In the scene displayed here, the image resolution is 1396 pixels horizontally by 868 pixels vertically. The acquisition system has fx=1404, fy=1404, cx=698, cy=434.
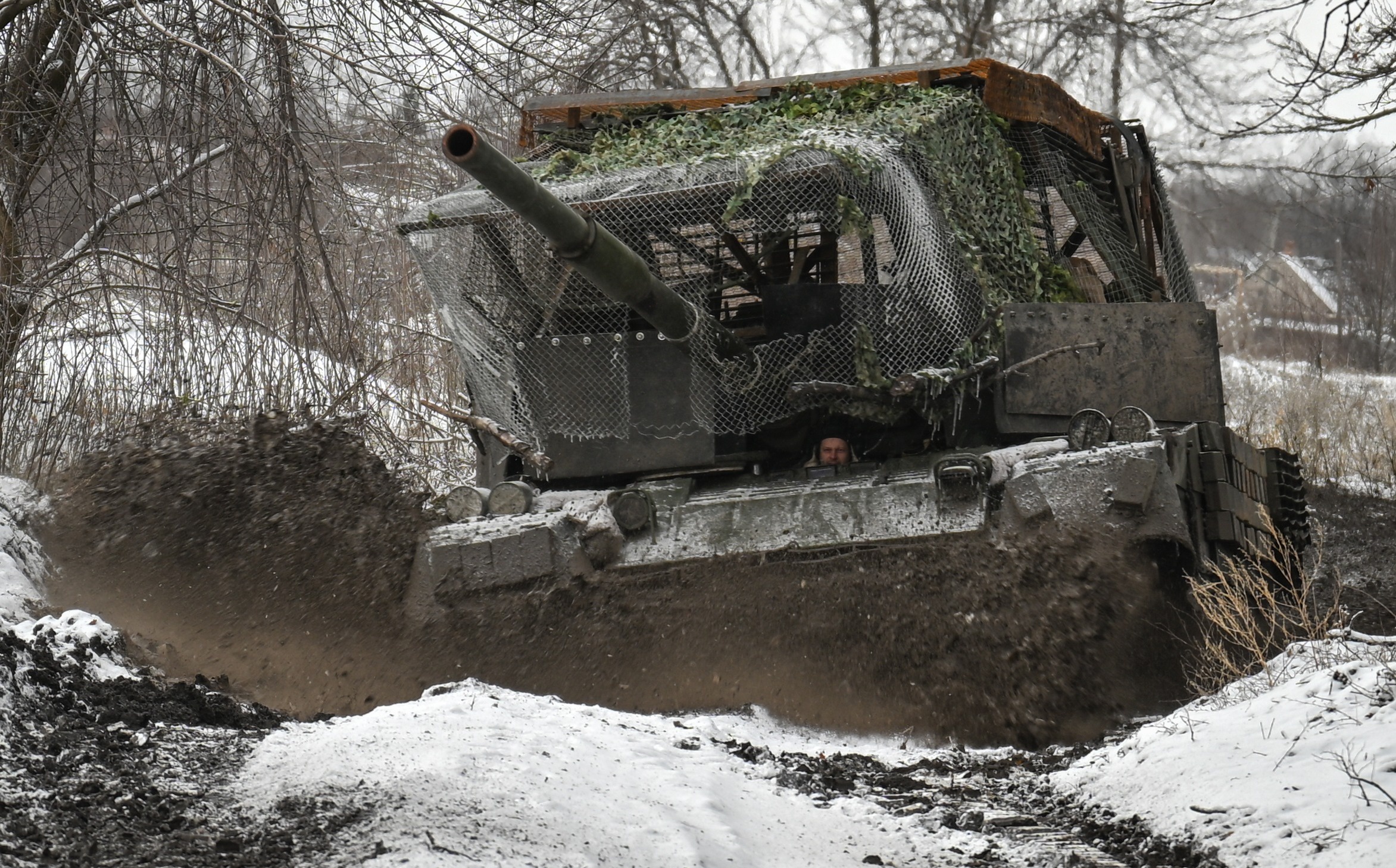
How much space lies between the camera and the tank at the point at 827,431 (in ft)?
20.1

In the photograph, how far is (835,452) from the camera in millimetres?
7227

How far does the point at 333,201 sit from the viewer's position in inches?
276

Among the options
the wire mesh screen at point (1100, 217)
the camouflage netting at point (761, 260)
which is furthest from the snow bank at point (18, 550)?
the wire mesh screen at point (1100, 217)

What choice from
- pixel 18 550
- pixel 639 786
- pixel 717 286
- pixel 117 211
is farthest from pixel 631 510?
pixel 18 550

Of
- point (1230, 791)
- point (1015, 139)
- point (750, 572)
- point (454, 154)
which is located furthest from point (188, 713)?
point (1015, 139)

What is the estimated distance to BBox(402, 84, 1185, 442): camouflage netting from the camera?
6984mm

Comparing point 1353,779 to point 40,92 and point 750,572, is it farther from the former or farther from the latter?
point 40,92

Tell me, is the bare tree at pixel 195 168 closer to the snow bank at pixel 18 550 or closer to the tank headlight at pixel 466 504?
the snow bank at pixel 18 550

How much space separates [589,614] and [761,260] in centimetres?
201

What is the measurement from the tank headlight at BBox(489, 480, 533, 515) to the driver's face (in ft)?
4.99

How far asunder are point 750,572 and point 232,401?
124 inches

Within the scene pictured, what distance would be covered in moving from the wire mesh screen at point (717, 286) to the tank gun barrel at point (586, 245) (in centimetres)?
18

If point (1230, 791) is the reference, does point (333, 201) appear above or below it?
above

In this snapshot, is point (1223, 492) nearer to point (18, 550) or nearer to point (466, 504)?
point (466, 504)
